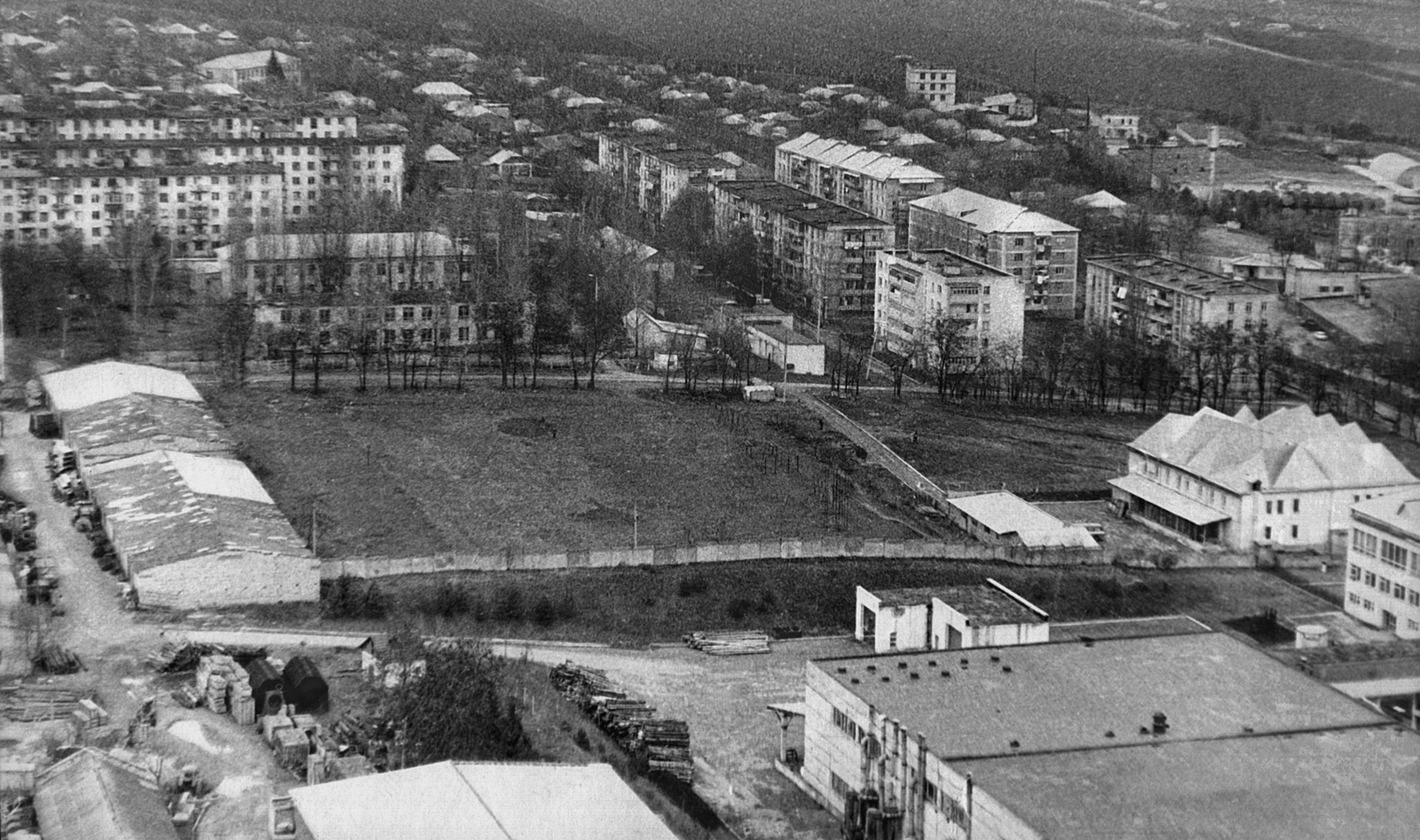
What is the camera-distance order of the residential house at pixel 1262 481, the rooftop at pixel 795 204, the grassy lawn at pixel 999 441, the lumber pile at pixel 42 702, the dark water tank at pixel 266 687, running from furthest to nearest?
the rooftop at pixel 795 204 → the grassy lawn at pixel 999 441 → the residential house at pixel 1262 481 → the dark water tank at pixel 266 687 → the lumber pile at pixel 42 702

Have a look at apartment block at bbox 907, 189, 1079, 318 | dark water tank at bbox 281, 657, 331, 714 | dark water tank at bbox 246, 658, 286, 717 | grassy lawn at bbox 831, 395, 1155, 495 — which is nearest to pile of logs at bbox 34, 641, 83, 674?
dark water tank at bbox 246, 658, 286, 717

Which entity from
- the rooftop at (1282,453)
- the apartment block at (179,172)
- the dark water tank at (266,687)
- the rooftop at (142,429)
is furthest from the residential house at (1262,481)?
the apartment block at (179,172)

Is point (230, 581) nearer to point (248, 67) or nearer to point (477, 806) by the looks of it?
point (477, 806)

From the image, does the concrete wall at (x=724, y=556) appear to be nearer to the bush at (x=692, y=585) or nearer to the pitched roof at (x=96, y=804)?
the bush at (x=692, y=585)

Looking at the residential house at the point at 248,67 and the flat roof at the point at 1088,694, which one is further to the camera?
the residential house at the point at 248,67

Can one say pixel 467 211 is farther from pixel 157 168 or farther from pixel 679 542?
pixel 679 542

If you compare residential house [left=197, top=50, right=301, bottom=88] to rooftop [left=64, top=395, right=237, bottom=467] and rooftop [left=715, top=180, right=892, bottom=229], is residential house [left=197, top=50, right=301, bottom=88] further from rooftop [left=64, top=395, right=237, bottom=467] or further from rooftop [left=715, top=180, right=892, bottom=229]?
rooftop [left=64, top=395, right=237, bottom=467]

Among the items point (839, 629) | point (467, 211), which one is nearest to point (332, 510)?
point (839, 629)
